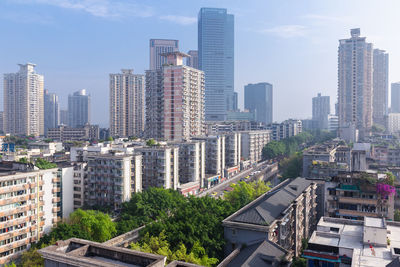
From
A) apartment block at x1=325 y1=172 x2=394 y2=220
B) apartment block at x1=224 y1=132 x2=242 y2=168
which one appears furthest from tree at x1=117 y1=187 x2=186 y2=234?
apartment block at x1=224 y1=132 x2=242 y2=168

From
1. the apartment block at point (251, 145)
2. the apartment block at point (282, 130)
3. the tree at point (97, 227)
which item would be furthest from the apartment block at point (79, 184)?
the apartment block at point (282, 130)

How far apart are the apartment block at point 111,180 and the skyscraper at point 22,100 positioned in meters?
125

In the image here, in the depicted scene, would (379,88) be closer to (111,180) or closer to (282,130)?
(282,130)

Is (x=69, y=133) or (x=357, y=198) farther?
(x=69, y=133)

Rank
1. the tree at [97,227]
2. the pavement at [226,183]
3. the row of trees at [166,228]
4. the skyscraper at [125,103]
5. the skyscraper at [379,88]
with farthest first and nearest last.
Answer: the skyscraper at [379,88] < the skyscraper at [125,103] < the pavement at [226,183] < the tree at [97,227] < the row of trees at [166,228]

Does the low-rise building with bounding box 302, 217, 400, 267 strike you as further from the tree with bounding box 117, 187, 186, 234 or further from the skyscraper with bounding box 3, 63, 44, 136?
the skyscraper with bounding box 3, 63, 44, 136

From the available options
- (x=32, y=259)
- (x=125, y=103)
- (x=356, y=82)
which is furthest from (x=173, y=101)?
(x=356, y=82)

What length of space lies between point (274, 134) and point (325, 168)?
94.5 m

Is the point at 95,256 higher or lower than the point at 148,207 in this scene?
higher

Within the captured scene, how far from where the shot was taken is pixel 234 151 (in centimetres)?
9550

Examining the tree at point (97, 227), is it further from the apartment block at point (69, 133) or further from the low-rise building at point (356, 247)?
the apartment block at point (69, 133)

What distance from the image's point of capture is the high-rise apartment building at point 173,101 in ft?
293

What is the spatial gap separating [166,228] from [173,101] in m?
61.7

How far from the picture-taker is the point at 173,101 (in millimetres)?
89688
